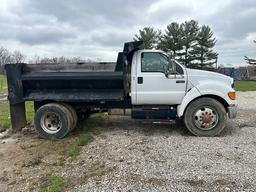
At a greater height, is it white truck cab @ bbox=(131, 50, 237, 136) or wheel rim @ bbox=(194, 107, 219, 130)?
white truck cab @ bbox=(131, 50, 237, 136)

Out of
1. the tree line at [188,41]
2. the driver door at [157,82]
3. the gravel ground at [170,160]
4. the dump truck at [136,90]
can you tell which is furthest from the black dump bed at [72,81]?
the tree line at [188,41]

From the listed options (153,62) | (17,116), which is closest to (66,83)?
(17,116)

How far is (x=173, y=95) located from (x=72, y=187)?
3.36 meters

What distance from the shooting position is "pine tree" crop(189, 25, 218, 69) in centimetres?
3653

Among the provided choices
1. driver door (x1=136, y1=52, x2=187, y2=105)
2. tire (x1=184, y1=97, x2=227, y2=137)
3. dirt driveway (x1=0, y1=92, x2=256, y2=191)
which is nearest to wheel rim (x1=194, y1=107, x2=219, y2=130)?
tire (x1=184, y1=97, x2=227, y2=137)

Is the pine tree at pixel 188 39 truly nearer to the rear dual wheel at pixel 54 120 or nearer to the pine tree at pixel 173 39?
the pine tree at pixel 173 39

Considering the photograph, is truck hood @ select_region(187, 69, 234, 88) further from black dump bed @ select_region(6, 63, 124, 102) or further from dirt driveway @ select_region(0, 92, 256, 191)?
black dump bed @ select_region(6, 63, 124, 102)

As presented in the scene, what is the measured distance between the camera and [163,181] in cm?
354

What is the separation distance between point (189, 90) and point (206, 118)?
819 millimetres

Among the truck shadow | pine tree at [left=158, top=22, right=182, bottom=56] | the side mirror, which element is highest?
pine tree at [left=158, top=22, right=182, bottom=56]

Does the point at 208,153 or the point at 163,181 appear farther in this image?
the point at 208,153

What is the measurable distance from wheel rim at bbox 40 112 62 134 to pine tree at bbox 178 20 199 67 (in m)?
31.8

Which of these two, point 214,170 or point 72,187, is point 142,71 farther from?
point 72,187

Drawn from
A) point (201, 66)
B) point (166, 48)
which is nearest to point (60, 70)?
point (166, 48)
